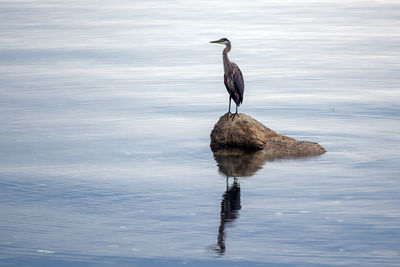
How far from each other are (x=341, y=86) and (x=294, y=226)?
11.8 meters

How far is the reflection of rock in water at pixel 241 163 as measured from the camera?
13.2 m

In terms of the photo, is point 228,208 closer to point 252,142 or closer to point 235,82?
point 252,142

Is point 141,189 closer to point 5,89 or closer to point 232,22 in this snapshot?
point 5,89

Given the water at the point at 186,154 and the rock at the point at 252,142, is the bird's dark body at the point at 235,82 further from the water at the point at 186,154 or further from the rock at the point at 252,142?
the water at the point at 186,154

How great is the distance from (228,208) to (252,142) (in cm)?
346

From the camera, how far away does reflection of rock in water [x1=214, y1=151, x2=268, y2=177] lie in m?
13.2

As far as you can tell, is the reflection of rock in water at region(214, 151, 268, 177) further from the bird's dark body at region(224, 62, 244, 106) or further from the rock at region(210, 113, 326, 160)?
the bird's dark body at region(224, 62, 244, 106)

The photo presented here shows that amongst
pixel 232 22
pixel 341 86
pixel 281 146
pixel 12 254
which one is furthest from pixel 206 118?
pixel 232 22

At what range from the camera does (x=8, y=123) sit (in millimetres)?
16875

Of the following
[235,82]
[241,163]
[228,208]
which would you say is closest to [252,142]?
[241,163]

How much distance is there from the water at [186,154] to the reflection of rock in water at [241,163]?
0.19 feet

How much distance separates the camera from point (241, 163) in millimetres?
13844

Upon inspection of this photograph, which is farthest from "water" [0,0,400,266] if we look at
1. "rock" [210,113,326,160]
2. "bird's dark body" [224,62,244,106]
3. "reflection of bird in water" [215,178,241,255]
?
"bird's dark body" [224,62,244,106]

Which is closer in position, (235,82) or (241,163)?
(241,163)
